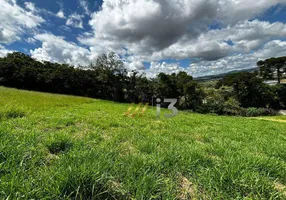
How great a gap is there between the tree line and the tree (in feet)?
3.87

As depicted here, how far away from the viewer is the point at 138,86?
114ft

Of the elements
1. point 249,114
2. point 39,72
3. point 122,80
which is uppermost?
point 39,72

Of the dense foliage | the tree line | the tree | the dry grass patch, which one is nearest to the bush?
the tree line

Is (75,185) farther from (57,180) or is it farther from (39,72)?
(39,72)

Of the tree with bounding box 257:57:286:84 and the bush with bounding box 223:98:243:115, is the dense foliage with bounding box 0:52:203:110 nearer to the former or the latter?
the bush with bounding box 223:98:243:115

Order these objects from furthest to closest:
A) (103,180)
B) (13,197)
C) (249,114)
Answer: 1. (249,114)
2. (103,180)
3. (13,197)

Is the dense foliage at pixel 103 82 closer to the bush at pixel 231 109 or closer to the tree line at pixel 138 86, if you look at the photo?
the tree line at pixel 138 86

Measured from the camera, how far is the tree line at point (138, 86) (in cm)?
3100

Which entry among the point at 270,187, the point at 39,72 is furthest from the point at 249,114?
the point at 39,72

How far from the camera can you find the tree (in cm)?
3881

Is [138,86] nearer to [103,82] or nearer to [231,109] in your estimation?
[103,82]

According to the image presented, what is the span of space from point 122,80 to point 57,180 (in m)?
34.8

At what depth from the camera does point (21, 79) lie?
→ 33.1m

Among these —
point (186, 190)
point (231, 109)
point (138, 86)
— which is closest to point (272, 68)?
point (231, 109)
